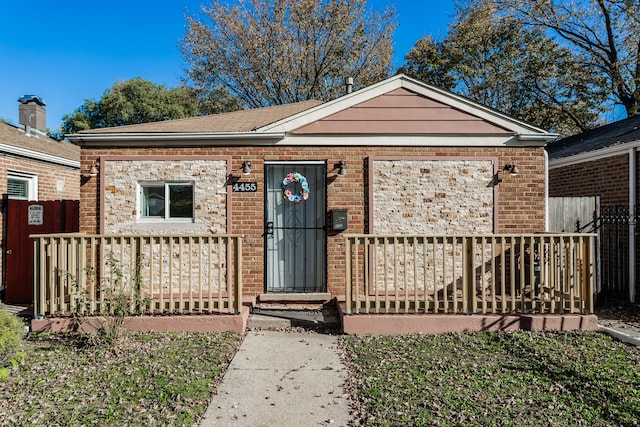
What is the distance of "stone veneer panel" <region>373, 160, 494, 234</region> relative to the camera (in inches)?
270

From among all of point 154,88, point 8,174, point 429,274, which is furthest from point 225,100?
point 429,274

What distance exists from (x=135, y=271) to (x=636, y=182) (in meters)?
8.35

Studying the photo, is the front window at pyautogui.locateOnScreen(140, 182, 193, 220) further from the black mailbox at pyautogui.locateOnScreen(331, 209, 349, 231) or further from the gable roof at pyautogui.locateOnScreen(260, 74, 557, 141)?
the black mailbox at pyautogui.locateOnScreen(331, 209, 349, 231)

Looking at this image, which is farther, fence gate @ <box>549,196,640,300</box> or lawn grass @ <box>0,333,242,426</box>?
fence gate @ <box>549,196,640,300</box>

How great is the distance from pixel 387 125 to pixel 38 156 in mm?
7609

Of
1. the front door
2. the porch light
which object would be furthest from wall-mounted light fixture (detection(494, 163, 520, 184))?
the front door

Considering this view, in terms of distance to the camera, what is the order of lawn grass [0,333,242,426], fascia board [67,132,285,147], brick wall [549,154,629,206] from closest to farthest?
lawn grass [0,333,242,426] → fascia board [67,132,285,147] → brick wall [549,154,629,206]

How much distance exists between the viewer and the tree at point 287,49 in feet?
60.5

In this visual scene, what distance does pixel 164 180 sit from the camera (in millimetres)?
6855

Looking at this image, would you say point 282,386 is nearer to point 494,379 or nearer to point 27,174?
point 494,379

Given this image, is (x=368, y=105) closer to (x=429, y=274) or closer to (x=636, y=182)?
(x=429, y=274)

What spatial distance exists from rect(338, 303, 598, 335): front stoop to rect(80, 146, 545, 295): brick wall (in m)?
1.33

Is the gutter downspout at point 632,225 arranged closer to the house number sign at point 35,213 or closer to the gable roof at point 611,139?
the gable roof at point 611,139

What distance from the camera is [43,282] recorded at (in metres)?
5.58
